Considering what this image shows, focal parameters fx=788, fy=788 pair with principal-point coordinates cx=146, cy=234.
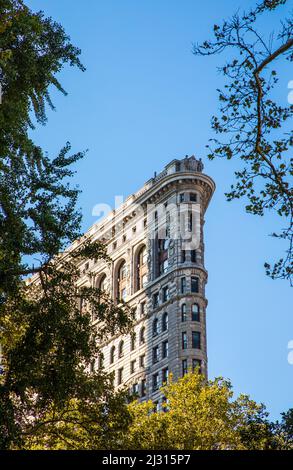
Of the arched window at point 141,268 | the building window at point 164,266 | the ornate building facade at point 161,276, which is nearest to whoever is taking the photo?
the ornate building facade at point 161,276

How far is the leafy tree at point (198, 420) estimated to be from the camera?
43125mm

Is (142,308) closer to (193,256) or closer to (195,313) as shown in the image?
(193,256)

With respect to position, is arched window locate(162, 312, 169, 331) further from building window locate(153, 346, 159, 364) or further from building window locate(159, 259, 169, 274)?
building window locate(159, 259, 169, 274)

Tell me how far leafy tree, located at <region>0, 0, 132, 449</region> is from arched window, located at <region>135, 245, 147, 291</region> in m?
74.0

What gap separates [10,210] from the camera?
23969mm

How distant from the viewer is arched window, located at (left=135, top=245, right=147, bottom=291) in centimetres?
10134

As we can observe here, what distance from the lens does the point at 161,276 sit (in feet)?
316

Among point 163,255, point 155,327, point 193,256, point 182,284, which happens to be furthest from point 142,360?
point 193,256

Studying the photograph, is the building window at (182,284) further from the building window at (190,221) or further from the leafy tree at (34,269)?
the leafy tree at (34,269)

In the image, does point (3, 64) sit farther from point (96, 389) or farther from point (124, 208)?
point (124, 208)

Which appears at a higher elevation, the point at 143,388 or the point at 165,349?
the point at 165,349

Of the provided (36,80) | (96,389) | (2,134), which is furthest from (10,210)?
(96,389)

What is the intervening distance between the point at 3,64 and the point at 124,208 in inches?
3428

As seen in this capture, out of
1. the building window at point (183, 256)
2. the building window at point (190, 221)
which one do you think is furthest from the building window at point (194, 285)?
the building window at point (190, 221)
